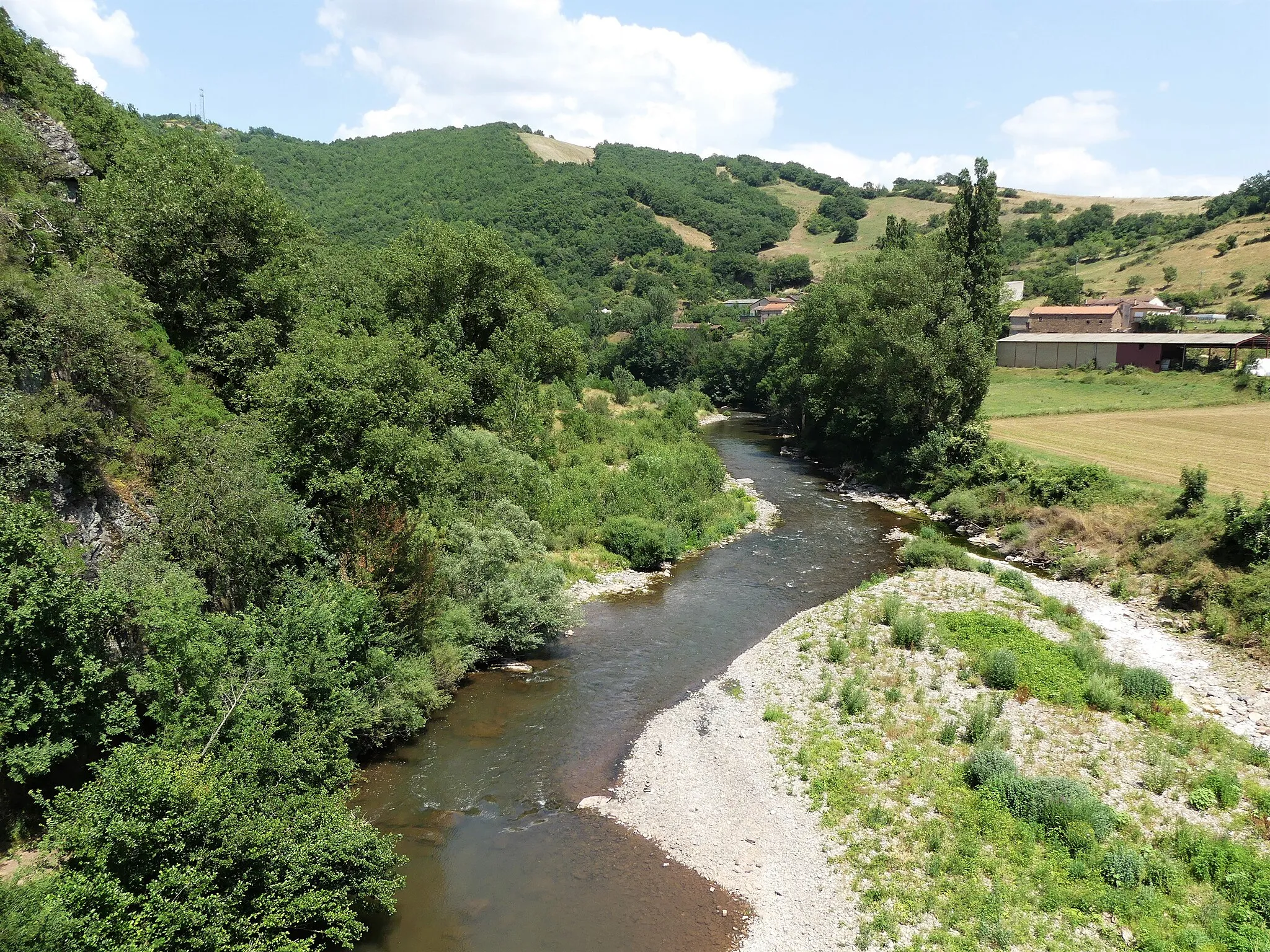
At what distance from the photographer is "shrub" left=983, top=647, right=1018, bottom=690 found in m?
21.3

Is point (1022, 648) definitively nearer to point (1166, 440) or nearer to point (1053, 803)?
point (1053, 803)

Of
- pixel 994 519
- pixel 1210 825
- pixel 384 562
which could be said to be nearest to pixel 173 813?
pixel 384 562

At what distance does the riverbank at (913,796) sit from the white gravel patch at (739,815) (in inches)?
1.7

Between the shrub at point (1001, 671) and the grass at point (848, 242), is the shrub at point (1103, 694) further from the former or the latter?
the grass at point (848, 242)

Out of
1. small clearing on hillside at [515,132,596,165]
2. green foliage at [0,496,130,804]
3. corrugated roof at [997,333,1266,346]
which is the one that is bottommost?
green foliage at [0,496,130,804]

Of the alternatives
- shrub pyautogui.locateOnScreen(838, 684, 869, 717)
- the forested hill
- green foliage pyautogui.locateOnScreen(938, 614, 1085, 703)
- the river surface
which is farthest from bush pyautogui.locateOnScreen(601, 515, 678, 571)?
the forested hill

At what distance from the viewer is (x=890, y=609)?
26156mm

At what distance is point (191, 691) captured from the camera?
13469mm

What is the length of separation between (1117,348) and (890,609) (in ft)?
204

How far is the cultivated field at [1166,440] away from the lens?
3831cm

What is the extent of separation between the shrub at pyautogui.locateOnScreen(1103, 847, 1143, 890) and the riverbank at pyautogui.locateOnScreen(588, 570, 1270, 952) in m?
0.05

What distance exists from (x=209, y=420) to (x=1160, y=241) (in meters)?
156

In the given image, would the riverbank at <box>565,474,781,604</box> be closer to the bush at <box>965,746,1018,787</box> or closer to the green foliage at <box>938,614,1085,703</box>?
the green foliage at <box>938,614,1085,703</box>

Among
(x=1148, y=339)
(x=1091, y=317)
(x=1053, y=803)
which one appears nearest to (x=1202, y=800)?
(x=1053, y=803)
